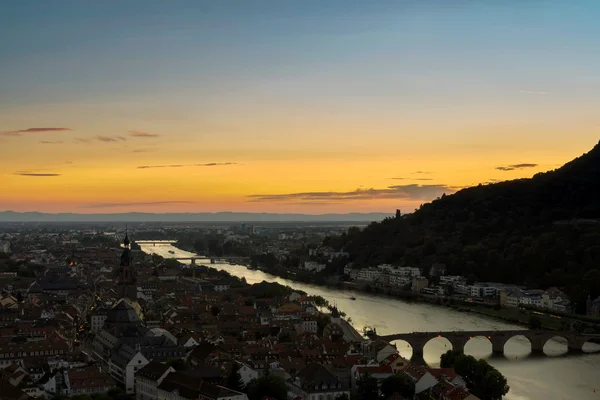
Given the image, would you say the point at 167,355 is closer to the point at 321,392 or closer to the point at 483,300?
the point at 321,392

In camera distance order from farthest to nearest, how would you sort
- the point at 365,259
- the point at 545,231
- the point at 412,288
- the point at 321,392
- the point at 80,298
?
the point at 365,259 → the point at 545,231 → the point at 412,288 → the point at 80,298 → the point at 321,392

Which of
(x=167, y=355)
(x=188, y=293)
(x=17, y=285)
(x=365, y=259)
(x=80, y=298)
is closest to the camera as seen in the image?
(x=167, y=355)

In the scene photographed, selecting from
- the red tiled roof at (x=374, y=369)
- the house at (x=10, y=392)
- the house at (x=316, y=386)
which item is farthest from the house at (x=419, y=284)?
the house at (x=10, y=392)

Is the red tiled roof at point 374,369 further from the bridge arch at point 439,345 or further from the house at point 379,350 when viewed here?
the bridge arch at point 439,345

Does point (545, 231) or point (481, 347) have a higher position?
point (545, 231)

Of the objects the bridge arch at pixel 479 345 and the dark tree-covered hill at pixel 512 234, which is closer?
the bridge arch at pixel 479 345

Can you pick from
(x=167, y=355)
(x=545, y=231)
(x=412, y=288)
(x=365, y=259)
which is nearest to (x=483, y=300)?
(x=412, y=288)

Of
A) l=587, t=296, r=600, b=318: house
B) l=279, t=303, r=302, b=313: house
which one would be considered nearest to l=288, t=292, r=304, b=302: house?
l=279, t=303, r=302, b=313: house
